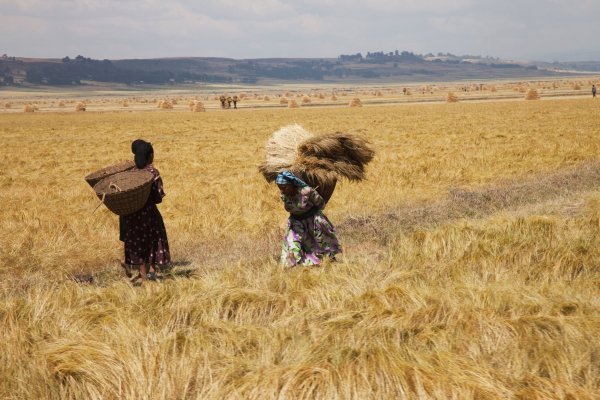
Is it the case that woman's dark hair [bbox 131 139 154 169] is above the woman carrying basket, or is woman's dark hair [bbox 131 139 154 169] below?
above

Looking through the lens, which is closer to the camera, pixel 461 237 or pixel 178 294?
pixel 178 294

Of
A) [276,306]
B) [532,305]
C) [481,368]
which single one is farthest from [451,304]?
[276,306]

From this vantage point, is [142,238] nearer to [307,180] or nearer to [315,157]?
[307,180]

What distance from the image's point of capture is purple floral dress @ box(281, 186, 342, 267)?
6012mm

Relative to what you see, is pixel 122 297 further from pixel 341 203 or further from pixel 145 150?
pixel 341 203

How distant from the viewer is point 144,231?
6473 mm

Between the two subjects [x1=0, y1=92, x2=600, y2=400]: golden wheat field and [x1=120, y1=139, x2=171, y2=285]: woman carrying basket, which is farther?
[x1=120, y1=139, x2=171, y2=285]: woman carrying basket

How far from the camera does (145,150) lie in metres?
6.39

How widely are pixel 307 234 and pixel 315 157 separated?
84cm

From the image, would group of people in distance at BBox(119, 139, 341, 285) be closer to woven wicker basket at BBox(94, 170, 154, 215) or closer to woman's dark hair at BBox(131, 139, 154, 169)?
woman's dark hair at BBox(131, 139, 154, 169)

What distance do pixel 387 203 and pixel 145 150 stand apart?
5.35 m

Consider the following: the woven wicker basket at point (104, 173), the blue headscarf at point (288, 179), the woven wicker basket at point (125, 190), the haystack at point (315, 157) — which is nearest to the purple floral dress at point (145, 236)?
the woven wicker basket at point (104, 173)

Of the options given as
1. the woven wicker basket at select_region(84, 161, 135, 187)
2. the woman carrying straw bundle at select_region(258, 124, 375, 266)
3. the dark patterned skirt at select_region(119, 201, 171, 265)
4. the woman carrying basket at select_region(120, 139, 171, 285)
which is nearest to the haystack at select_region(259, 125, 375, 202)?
the woman carrying straw bundle at select_region(258, 124, 375, 266)

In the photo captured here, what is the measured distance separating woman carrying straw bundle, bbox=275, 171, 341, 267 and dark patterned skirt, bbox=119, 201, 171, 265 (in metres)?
1.48
